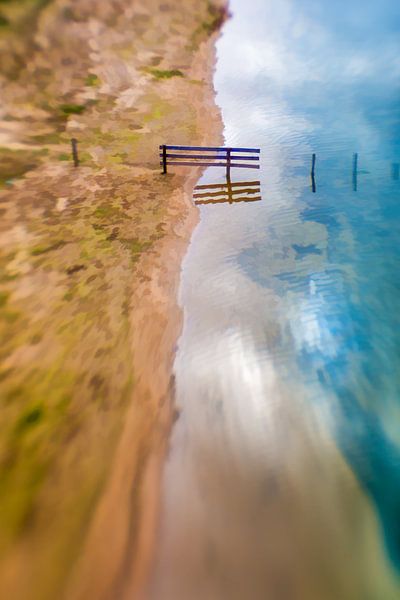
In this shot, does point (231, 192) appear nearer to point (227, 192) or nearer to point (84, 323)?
point (227, 192)

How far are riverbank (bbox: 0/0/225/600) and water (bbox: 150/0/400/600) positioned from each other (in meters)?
0.64

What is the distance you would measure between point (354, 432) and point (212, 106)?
26867 millimetres

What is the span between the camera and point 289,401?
9016mm

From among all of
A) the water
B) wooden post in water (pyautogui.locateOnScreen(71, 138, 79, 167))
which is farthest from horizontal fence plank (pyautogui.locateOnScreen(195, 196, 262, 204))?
wooden post in water (pyautogui.locateOnScreen(71, 138, 79, 167))

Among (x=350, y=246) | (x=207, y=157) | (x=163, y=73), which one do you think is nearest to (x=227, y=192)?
(x=207, y=157)

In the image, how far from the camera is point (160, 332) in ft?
34.6

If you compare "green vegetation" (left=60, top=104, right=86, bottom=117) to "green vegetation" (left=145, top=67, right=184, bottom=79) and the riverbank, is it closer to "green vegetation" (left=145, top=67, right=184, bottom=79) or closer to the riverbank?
the riverbank

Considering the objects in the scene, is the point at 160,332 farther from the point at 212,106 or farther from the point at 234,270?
the point at 212,106

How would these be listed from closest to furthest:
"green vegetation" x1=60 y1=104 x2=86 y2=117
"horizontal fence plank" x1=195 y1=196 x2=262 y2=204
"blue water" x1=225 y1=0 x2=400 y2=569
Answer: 1. "blue water" x1=225 y1=0 x2=400 y2=569
2. "horizontal fence plank" x1=195 y1=196 x2=262 y2=204
3. "green vegetation" x1=60 y1=104 x2=86 y2=117

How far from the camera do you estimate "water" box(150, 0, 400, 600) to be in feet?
20.8

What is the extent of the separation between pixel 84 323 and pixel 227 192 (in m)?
12.3

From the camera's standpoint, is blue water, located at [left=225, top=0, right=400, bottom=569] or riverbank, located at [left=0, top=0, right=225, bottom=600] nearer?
riverbank, located at [left=0, top=0, right=225, bottom=600]

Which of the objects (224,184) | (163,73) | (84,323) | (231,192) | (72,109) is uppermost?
(163,73)

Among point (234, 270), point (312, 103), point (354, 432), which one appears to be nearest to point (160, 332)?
point (234, 270)
